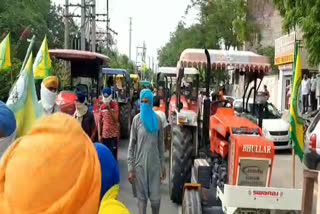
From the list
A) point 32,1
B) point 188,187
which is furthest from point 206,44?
point 188,187

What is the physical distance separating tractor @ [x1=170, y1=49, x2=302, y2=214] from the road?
0.40 metres

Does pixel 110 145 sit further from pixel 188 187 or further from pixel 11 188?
pixel 11 188

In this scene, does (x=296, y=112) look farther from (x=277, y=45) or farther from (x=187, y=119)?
(x=277, y=45)

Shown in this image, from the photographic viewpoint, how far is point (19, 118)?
5.19 m

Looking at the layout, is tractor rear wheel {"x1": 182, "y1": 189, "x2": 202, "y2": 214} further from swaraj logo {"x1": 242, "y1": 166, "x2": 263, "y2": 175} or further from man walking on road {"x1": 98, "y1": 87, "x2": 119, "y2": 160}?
man walking on road {"x1": 98, "y1": 87, "x2": 119, "y2": 160}

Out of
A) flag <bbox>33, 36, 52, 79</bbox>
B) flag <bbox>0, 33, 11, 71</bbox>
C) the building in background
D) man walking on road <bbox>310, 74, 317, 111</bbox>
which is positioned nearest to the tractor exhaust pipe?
flag <bbox>33, 36, 52, 79</bbox>

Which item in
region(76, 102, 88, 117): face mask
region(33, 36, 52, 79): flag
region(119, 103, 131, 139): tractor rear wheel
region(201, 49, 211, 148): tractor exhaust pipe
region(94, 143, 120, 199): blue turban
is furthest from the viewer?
region(119, 103, 131, 139): tractor rear wheel

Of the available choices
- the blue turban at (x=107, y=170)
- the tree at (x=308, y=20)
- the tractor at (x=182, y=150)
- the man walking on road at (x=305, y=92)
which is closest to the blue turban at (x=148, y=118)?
the tractor at (x=182, y=150)

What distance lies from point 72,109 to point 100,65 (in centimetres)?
737

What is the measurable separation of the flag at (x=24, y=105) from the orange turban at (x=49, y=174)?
3.27 meters

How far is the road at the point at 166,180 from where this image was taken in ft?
25.0

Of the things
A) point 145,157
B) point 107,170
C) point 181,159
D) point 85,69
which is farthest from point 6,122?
point 85,69

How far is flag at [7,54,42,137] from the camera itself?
5129mm

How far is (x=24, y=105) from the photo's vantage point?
17.5 feet
